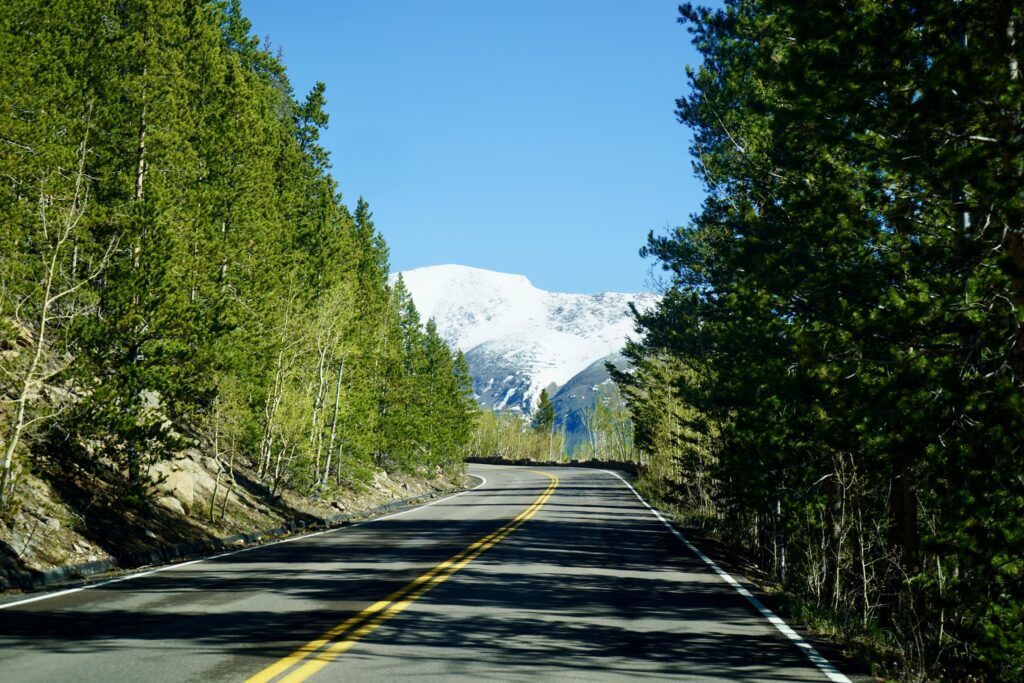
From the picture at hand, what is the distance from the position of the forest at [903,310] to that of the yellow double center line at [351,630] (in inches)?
188

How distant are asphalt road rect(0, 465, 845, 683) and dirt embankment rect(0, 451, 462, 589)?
1.91 m

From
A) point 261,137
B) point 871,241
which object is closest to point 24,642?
point 871,241

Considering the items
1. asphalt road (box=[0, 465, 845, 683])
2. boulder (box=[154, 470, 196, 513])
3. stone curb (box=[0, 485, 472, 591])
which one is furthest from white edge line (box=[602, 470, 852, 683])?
boulder (box=[154, 470, 196, 513])

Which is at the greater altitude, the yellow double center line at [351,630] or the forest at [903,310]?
the forest at [903,310]

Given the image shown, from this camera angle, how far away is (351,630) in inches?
355

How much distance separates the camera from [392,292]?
55188 millimetres

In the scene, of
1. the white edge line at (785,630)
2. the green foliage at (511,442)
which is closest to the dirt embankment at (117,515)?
the white edge line at (785,630)

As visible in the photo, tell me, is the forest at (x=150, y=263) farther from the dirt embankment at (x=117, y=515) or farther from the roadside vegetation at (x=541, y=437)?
the roadside vegetation at (x=541, y=437)

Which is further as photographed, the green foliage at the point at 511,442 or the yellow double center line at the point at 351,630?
the green foliage at the point at 511,442

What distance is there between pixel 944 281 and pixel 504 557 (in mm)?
9980

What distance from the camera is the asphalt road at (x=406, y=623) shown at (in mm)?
7344

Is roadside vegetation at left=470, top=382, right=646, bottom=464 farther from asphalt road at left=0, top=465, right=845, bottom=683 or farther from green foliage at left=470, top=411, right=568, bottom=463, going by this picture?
asphalt road at left=0, top=465, right=845, bottom=683

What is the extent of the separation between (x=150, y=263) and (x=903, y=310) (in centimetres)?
1382

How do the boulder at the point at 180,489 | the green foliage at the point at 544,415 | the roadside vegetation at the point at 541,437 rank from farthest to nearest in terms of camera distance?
1. the green foliage at the point at 544,415
2. the roadside vegetation at the point at 541,437
3. the boulder at the point at 180,489
